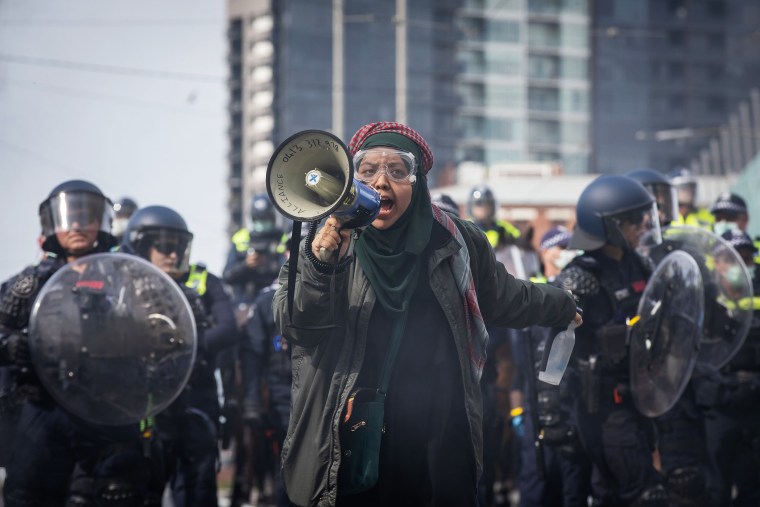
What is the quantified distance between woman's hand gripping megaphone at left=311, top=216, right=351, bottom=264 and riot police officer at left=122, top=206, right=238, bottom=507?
364cm

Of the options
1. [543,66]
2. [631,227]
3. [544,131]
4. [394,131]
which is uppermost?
[543,66]

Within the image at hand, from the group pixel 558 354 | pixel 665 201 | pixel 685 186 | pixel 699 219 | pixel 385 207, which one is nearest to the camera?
pixel 385 207

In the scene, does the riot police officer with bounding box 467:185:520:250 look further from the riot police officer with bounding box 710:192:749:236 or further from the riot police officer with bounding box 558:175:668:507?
the riot police officer with bounding box 558:175:668:507

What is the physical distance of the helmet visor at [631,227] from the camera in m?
7.22

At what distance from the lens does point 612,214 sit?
23.8ft

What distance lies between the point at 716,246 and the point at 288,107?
2529 inches

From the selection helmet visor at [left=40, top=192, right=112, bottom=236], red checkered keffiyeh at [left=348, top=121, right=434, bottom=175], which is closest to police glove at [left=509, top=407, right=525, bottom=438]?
helmet visor at [left=40, top=192, right=112, bottom=236]

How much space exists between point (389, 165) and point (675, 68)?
8754 cm

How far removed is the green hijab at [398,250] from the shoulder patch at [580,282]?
2.48 meters

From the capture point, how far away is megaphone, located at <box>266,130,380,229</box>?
159 inches

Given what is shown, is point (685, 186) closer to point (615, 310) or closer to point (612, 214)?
point (612, 214)

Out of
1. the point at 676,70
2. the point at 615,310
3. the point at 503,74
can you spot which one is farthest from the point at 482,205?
the point at 676,70

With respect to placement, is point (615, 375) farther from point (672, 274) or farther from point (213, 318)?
point (213, 318)

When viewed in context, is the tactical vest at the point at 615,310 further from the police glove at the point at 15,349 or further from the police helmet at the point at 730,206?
the police helmet at the point at 730,206
